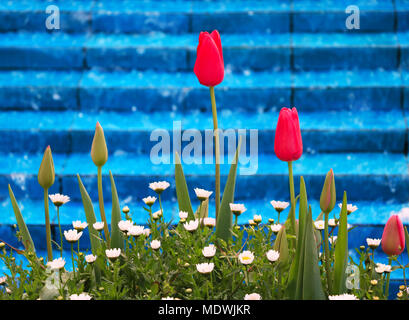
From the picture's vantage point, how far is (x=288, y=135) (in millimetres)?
1148

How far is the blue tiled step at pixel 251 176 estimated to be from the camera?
121 inches

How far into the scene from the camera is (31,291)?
1159mm

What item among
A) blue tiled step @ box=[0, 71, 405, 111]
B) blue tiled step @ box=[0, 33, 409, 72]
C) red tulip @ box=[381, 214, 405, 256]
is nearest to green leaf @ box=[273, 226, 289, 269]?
red tulip @ box=[381, 214, 405, 256]

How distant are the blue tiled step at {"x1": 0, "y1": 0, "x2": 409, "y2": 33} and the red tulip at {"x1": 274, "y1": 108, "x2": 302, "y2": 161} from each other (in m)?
2.79

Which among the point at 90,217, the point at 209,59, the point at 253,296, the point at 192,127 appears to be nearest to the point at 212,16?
the point at 192,127

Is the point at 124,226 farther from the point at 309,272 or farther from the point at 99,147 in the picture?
the point at 309,272

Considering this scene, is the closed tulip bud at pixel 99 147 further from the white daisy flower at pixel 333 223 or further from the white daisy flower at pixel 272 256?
the white daisy flower at pixel 333 223

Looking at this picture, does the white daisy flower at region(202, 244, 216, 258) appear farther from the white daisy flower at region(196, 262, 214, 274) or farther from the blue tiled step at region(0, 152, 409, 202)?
the blue tiled step at region(0, 152, 409, 202)

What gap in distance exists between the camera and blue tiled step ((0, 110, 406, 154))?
3.27 meters

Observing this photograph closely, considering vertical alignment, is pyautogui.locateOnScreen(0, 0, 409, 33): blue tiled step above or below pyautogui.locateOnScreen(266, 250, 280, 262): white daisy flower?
above

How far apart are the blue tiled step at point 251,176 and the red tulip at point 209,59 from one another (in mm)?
1801

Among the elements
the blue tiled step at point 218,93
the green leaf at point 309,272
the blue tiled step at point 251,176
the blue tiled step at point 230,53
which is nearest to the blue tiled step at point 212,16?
the blue tiled step at point 230,53
